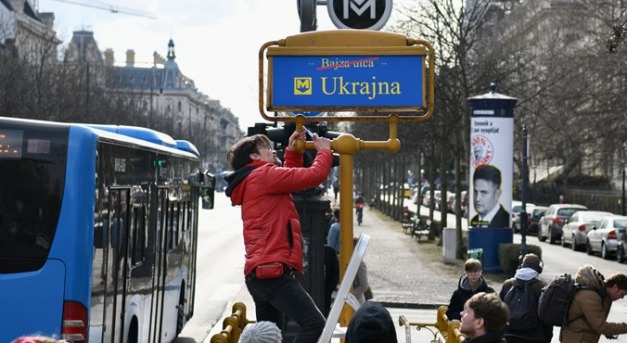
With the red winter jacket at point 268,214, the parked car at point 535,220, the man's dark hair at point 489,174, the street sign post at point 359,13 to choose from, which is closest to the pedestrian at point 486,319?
the red winter jacket at point 268,214

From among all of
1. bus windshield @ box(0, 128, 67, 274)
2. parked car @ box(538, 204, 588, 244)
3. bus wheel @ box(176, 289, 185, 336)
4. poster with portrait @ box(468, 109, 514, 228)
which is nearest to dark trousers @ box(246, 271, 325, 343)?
bus windshield @ box(0, 128, 67, 274)

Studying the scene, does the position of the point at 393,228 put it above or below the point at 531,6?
below

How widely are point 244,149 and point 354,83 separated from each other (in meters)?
0.77

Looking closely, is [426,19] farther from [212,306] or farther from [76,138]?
[76,138]

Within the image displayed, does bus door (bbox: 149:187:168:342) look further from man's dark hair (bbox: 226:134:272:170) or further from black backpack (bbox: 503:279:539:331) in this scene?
man's dark hair (bbox: 226:134:272:170)

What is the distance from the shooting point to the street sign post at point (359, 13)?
9.48 m

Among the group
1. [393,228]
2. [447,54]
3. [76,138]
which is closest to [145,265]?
[76,138]

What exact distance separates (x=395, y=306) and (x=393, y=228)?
36.9 meters

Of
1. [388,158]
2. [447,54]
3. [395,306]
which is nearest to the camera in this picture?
[395,306]

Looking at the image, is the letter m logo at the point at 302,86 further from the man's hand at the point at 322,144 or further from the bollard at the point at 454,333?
the bollard at the point at 454,333

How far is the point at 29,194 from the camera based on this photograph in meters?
9.26

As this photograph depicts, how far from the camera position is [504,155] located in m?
29.9

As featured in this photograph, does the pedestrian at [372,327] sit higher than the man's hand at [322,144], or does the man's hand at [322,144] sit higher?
the man's hand at [322,144]

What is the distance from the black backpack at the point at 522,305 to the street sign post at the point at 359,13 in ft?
8.44
